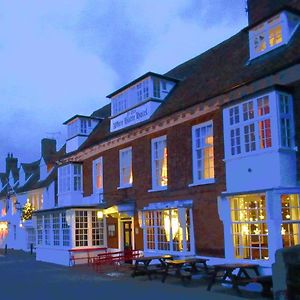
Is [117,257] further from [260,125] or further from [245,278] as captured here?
[260,125]

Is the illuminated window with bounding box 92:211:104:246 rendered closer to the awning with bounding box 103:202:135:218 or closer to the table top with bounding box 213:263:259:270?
the awning with bounding box 103:202:135:218

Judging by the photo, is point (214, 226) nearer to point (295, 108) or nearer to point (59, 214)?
point (295, 108)

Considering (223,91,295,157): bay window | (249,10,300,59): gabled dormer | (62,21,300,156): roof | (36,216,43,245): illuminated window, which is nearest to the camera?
(223,91,295,157): bay window

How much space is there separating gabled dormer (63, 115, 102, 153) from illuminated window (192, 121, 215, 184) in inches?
507

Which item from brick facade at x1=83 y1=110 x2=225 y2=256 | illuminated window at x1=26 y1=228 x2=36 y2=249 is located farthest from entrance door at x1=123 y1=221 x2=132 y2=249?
illuminated window at x1=26 y1=228 x2=36 y2=249

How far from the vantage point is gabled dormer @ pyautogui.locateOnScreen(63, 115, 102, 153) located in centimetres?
3005

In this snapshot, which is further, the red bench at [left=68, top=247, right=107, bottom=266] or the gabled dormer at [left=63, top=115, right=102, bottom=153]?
the gabled dormer at [left=63, top=115, right=102, bottom=153]

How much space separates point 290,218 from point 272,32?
6.60 meters


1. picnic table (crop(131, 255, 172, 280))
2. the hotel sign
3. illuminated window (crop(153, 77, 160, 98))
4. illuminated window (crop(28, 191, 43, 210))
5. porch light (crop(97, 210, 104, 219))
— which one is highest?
illuminated window (crop(153, 77, 160, 98))

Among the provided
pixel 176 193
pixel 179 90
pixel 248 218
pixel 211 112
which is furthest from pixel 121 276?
pixel 179 90

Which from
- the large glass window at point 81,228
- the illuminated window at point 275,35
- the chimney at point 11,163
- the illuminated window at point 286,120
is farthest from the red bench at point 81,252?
the chimney at point 11,163

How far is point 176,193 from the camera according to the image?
19422mm

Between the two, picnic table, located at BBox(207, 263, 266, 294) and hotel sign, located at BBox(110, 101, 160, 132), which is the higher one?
hotel sign, located at BBox(110, 101, 160, 132)

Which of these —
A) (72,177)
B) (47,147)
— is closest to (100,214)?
(72,177)
